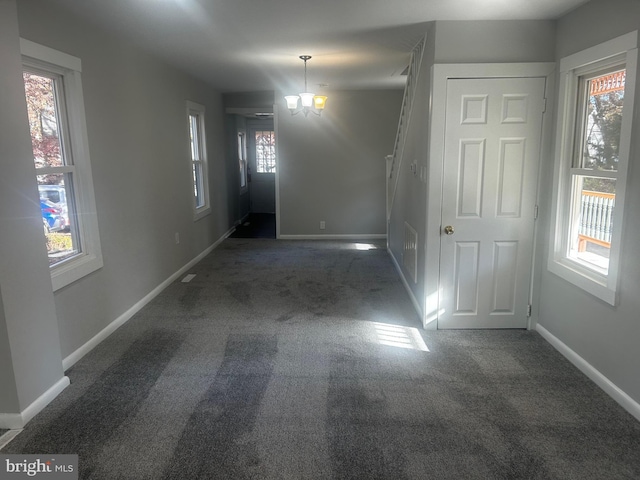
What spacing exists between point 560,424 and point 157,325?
9.75 ft

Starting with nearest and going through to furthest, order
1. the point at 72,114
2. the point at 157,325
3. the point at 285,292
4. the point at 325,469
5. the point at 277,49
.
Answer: the point at 325,469 < the point at 72,114 < the point at 157,325 < the point at 277,49 < the point at 285,292

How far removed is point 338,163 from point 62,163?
471cm

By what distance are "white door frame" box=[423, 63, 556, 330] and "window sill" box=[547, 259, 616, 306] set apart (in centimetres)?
28

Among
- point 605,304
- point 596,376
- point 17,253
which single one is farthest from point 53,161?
point 596,376

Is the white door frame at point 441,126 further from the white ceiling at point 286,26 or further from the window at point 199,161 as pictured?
the window at point 199,161

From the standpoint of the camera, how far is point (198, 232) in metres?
5.99

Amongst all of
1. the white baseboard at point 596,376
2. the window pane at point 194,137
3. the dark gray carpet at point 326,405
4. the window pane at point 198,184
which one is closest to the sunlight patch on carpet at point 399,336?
the dark gray carpet at point 326,405

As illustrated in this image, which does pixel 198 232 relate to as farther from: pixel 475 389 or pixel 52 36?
pixel 475 389

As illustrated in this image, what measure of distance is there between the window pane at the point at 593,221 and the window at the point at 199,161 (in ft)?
14.4

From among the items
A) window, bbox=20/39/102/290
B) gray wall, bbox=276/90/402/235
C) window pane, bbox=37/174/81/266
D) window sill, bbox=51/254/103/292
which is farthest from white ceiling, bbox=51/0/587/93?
gray wall, bbox=276/90/402/235

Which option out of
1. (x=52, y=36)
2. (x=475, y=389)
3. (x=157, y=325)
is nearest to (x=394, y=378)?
(x=475, y=389)

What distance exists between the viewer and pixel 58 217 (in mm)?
3125

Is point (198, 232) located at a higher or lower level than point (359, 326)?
higher

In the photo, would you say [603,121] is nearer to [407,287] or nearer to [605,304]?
[605,304]
